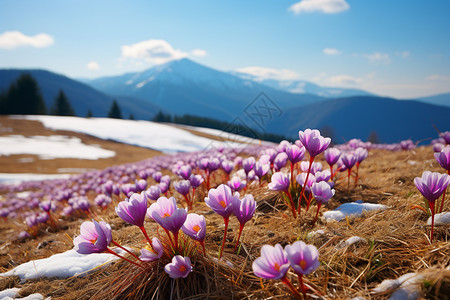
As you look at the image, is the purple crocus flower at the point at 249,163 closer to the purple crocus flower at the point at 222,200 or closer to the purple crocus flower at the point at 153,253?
the purple crocus flower at the point at 222,200

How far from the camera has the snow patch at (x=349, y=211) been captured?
7.00 ft

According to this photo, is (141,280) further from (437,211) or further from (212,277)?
(437,211)

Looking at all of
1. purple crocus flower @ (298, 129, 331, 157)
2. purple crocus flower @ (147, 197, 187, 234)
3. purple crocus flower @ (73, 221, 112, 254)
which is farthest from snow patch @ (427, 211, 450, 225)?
purple crocus flower @ (73, 221, 112, 254)

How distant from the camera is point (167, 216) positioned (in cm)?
137

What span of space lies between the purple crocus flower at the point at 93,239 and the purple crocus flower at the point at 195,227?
0.41 m

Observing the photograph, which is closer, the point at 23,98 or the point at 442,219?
the point at 442,219

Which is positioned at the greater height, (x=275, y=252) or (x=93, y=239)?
(x=275, y=252)

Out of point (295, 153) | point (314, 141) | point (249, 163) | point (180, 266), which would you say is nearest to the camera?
point (180, 266)

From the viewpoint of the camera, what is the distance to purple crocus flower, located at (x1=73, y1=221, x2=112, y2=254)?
1344mm

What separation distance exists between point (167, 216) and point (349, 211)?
5.31 feet

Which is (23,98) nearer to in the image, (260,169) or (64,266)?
(64,266)

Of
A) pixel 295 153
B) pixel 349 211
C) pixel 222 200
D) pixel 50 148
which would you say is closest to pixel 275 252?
pixel 222 200

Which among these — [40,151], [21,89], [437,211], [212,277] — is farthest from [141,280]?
[21,89]

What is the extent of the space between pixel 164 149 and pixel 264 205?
32942mm
